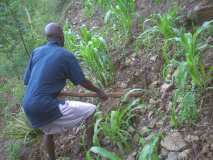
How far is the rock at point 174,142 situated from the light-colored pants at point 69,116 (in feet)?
3.52

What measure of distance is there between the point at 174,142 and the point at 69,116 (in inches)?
50.2

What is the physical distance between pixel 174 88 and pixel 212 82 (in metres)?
0.50

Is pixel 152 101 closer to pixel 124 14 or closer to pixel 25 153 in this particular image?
pixel 124 14

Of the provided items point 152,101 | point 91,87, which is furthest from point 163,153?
point 91,87

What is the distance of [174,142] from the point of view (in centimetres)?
441

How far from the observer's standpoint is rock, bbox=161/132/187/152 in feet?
14.3

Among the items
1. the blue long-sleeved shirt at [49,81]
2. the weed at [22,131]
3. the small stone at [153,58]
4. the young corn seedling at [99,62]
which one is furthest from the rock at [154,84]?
the weed at [22,131]

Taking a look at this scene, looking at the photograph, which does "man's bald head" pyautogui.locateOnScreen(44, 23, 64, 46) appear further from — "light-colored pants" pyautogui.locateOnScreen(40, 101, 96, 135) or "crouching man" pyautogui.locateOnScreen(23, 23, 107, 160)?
"light-colored pants" pyautogui.locateOnScreen(40, 101, 96, 135)

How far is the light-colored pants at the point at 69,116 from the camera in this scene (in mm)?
5062

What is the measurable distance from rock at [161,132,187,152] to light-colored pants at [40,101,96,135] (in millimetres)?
1072

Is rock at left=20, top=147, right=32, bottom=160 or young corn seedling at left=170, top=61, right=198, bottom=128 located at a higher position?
young corn seedling at left=170, top=61, right=198, bottom=128

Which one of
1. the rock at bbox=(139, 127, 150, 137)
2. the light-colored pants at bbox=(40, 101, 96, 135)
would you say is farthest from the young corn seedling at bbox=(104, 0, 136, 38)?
the rock at bbox=(139, 127, 150, 137)

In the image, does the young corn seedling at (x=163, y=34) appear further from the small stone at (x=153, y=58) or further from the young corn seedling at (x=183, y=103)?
Answer: the young corn seedling at (x=183, y=103)

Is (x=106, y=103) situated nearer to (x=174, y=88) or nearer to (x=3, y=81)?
(x=174, y=88)
